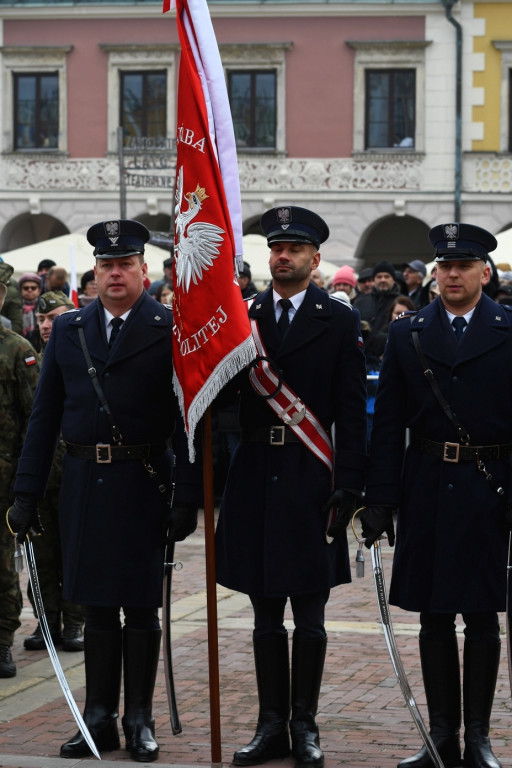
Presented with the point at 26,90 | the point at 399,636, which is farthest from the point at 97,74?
the point at 399,636

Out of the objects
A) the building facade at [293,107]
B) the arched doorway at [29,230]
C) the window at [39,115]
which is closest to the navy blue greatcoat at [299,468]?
the building facade at [293,107]

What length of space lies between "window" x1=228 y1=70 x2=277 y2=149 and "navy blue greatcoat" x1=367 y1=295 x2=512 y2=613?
26.2 meters

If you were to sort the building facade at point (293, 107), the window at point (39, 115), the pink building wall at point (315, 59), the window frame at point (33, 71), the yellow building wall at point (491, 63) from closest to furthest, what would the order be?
the yellow building wall at point (491, 63) < the building facade at point (293, 107) < the pink building wall at point (315, 59) < the window frame at point (33, 71) < the window at point (39, 115)

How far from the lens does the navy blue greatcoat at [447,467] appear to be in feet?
18.7

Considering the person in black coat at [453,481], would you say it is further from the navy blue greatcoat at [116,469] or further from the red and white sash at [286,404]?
the navy blue greatcoat at [116,469]

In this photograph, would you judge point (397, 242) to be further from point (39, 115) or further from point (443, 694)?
point (443, 694)

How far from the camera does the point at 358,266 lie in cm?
3162

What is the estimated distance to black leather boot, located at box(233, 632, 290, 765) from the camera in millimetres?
5859

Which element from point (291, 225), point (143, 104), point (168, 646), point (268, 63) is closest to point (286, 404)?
point (291, 225)

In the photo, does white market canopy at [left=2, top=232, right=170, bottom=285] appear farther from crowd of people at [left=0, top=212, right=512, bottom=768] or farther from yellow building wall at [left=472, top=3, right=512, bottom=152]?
crowd of people at [left=0, top=212, right=512, bottom=768]

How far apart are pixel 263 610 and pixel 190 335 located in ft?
3.70

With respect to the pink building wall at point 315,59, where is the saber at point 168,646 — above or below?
below

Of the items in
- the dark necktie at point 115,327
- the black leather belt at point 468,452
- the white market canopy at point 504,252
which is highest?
the white market canopy at point 504,252

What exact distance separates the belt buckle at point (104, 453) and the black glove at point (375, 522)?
1045 mm
